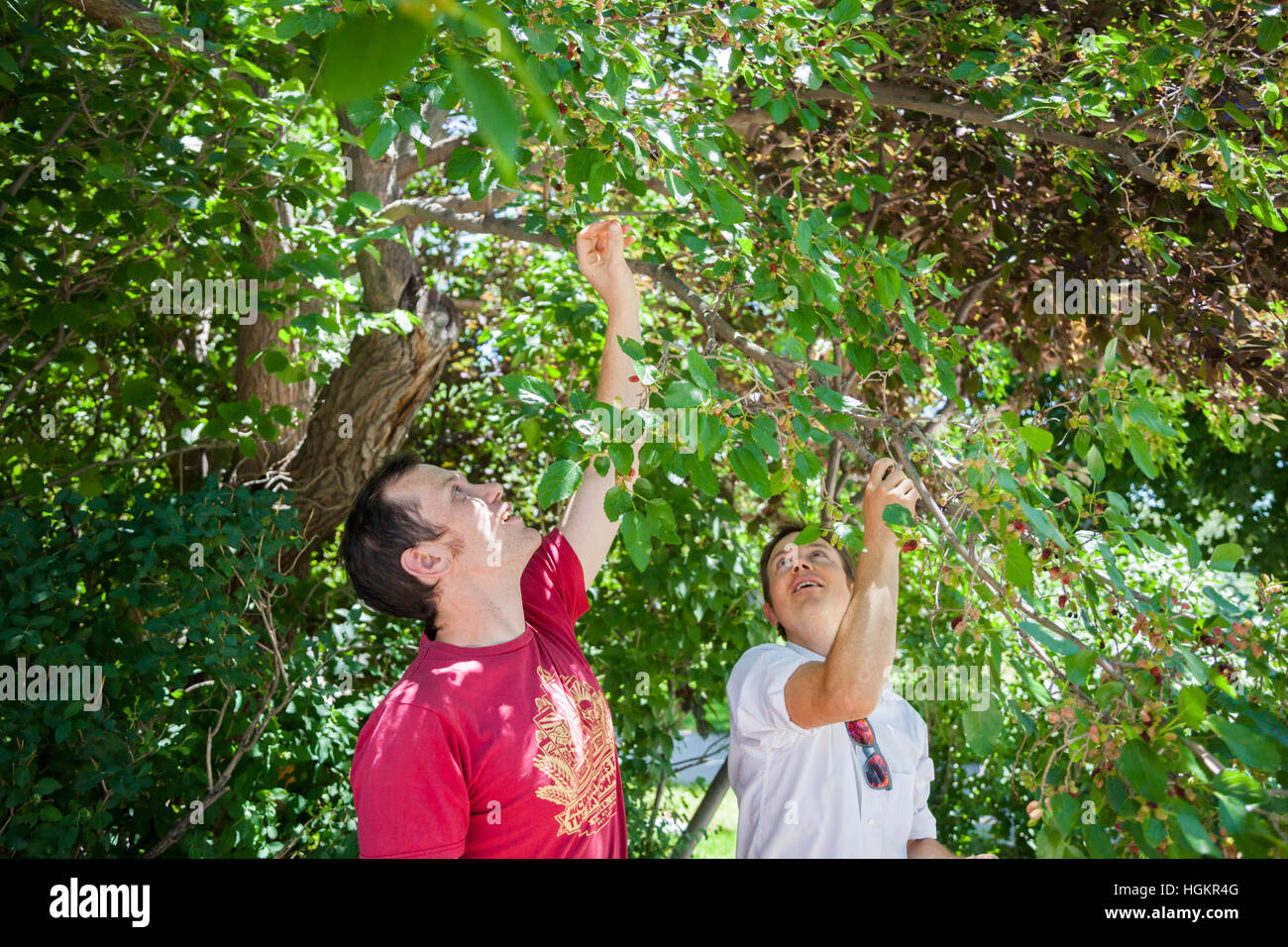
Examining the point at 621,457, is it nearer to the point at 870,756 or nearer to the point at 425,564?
the point at 425,564

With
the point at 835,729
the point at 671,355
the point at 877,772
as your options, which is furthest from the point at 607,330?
the point at 877,772

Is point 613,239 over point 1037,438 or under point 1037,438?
over

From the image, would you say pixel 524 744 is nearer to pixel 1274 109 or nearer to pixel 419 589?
pixel 419 589

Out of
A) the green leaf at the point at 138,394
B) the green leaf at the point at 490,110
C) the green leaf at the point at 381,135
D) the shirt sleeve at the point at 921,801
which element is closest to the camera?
the green leaf at the point at 490,110

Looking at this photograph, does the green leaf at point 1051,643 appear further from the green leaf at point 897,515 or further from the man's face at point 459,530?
the man's face at point 459,530

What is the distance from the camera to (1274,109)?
245cm

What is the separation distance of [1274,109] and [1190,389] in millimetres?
1915

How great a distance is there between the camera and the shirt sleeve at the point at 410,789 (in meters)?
1.54

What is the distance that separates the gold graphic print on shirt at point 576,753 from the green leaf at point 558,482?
51 cm

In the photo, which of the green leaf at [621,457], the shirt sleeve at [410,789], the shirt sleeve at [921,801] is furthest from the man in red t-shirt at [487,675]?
the shirt sleeve at [921,801]

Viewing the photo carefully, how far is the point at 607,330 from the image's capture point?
232 cm

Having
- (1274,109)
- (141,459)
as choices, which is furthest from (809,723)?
(141,459)

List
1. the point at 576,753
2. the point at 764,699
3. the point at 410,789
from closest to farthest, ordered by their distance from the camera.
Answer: the point at 410,789, the point at 576,753, the point at 764,699

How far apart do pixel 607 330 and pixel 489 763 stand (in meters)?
1.06
